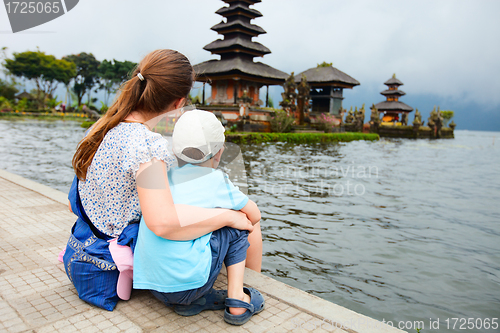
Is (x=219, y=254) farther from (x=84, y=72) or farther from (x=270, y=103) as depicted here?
(x=84, y=72)

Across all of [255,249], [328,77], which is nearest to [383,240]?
[255,249]

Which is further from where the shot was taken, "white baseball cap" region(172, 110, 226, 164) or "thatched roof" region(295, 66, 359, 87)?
"thatched roof" region(295, 66, 359, 87)

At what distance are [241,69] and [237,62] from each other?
141 cm

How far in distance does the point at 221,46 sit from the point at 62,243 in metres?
27.8

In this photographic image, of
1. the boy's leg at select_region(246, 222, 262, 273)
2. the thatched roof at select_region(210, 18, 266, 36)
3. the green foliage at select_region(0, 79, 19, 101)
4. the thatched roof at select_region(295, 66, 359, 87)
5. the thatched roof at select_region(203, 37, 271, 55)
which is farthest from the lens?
the green foliage at select_region(0, 79, 19, 101)

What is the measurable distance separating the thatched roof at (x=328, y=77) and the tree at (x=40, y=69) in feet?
117

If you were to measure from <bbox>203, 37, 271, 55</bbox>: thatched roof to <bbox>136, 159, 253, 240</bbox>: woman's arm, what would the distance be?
90.5 feet

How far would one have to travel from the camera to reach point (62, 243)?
9.56ft

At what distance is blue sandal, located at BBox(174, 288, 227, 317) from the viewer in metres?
1.89

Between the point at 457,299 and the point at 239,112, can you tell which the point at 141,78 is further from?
the point at 239,112

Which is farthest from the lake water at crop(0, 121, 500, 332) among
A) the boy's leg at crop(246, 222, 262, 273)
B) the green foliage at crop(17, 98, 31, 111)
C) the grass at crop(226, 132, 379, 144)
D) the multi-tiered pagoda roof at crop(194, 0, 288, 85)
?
the green foliage at crop(17, 98, 31, 111)

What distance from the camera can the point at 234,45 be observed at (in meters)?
27.8

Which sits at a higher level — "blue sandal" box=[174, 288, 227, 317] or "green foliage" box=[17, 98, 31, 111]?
"green foliage" box=[17, 98, 31, 111]

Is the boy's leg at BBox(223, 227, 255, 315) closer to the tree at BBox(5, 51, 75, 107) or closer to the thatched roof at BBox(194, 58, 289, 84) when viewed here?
the thatched roof at BBox(194, 58, 289, 84)
